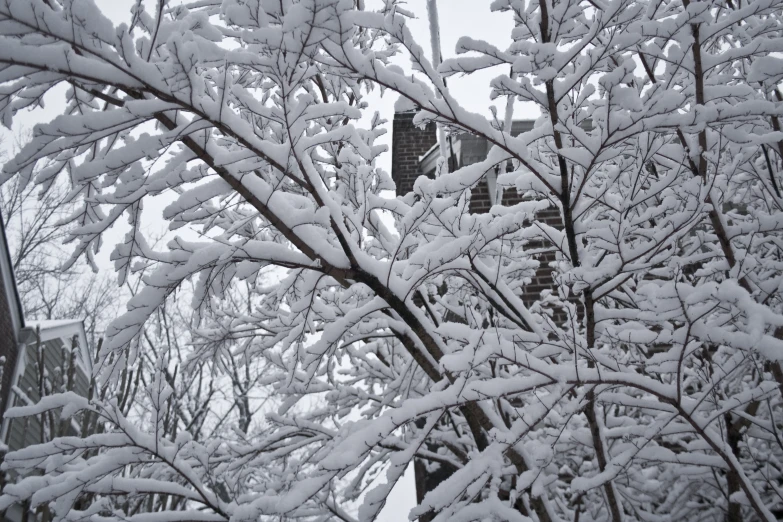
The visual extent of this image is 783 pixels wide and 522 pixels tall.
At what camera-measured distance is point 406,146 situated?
384 inches

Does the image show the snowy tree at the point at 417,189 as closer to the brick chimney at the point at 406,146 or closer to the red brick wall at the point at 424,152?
the red brick wall at the point at 424,152

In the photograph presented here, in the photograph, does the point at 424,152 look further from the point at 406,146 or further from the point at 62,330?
the point at 62,330

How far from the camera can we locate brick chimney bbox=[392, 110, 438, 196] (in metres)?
9.38

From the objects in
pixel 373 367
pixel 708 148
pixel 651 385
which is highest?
pixel 708 148

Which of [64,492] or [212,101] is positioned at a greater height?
[212,101]

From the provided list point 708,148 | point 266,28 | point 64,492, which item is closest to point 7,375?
point 64,492

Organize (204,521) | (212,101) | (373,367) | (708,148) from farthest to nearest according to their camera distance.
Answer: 1. (373,367)
2. (204,521)
3. (708,148)
4. (212,101)

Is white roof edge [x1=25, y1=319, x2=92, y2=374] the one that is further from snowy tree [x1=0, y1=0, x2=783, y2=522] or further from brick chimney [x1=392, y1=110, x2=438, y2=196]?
snowy tree [x1=0, y1=0, x2=783, y2=522]

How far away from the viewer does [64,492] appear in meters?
1.90

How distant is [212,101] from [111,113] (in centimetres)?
30

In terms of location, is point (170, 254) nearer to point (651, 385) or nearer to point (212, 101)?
point (212, 101)

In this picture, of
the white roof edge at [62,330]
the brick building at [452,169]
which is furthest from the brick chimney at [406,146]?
the white roof edge at [62,330]

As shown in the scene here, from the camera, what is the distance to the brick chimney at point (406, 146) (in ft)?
30.8

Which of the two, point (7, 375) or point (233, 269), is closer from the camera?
point (233, 269)
